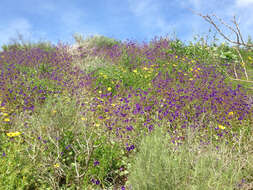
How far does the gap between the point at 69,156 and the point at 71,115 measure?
63 centimetres

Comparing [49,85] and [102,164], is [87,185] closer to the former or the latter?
[102,164]

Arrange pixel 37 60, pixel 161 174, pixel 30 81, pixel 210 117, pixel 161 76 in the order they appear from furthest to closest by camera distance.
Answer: pixel 37 60 → pixel 161 76 → pixel 30 81 → pixel 210 117 → pixel 161 174

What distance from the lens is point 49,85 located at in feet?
20.9

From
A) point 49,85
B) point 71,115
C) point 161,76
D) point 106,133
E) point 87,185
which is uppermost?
point 161,76

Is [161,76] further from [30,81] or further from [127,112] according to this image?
[30,81]

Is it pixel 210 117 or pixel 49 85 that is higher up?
pixel 49 85

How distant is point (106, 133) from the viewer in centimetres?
400

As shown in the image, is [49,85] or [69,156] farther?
[49,85]

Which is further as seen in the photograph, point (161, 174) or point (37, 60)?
point (37, 60)

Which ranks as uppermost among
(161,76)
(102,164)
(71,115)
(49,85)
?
(161,76)

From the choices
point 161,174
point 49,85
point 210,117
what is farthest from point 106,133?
point 49,85

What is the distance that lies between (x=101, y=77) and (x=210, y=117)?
3418 millimetres

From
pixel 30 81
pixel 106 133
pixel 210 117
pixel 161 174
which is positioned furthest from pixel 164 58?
pixel 161 174

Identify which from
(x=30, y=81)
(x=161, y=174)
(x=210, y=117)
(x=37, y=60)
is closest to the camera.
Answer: (x=161, y=174)
